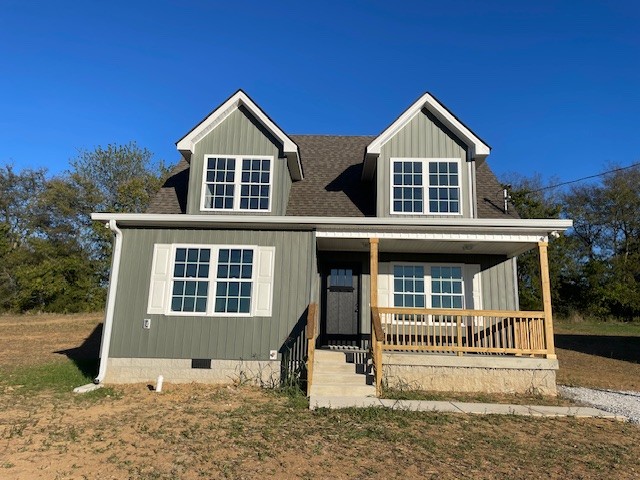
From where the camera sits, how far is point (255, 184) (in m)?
9.56

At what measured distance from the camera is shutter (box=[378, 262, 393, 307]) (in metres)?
10.3

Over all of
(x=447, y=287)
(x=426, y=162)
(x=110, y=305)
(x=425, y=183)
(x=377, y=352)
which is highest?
(x=426, y=162)

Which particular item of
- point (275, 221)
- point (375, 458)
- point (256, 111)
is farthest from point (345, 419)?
point (256, 111)

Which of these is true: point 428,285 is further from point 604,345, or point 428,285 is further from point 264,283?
point 604,345

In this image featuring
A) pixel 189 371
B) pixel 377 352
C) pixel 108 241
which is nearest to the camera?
pixel 377 352

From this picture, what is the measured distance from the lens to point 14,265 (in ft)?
84.7

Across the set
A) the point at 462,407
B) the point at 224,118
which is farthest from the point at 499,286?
the point at 224,118

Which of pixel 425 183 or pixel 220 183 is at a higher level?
pixel 425 183

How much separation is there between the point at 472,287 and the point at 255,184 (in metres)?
6.07

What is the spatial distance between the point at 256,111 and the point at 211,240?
133 inches

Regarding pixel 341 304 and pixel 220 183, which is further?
pixel 341 304

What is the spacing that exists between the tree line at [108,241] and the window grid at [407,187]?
59.3ft

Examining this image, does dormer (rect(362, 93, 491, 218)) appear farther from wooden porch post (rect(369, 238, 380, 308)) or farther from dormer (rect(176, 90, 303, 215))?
dormer (rect(176, 90, 303, 215))

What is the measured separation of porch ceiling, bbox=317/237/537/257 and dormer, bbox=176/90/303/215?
Result: 174 centimetres
